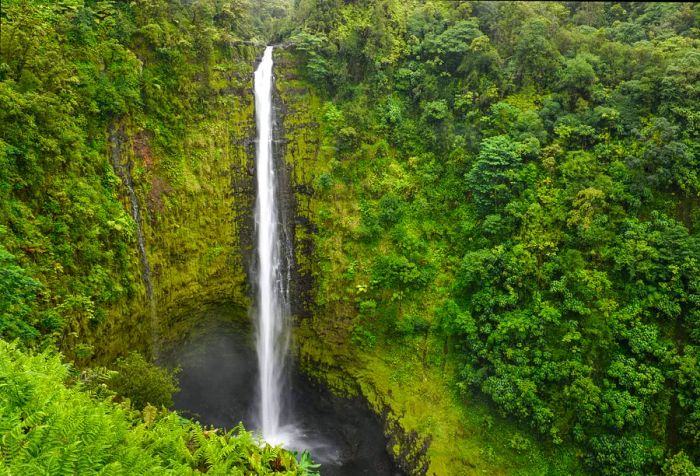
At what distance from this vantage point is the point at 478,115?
17281mm

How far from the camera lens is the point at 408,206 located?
1694 cm

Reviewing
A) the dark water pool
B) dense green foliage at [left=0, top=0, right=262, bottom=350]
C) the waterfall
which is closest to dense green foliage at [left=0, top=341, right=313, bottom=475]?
dense green foliage at [left=0, top=0, right=262, bottom=350]

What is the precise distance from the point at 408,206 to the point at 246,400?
999cm

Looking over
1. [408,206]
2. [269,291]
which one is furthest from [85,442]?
[408,206]

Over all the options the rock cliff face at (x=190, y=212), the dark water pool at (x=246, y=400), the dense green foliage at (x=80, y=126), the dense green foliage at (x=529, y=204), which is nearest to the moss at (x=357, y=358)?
the dense green foliage at (x=529, y=204)

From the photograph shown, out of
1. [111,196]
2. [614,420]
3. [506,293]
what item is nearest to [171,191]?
[111,196]

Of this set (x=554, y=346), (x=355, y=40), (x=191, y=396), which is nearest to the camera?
(x=554, y=346)

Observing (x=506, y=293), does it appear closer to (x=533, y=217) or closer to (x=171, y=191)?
(x=533, y=217)

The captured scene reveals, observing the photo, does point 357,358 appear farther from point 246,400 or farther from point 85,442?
point 85,442

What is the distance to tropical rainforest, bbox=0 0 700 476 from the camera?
37.7 feet

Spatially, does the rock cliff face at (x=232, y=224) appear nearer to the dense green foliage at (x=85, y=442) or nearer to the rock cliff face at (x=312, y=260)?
the rock cliff face at (x=312, y=260)

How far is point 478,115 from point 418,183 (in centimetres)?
369

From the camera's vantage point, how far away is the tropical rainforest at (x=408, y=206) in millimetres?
11492

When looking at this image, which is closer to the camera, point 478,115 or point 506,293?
point 506,293
